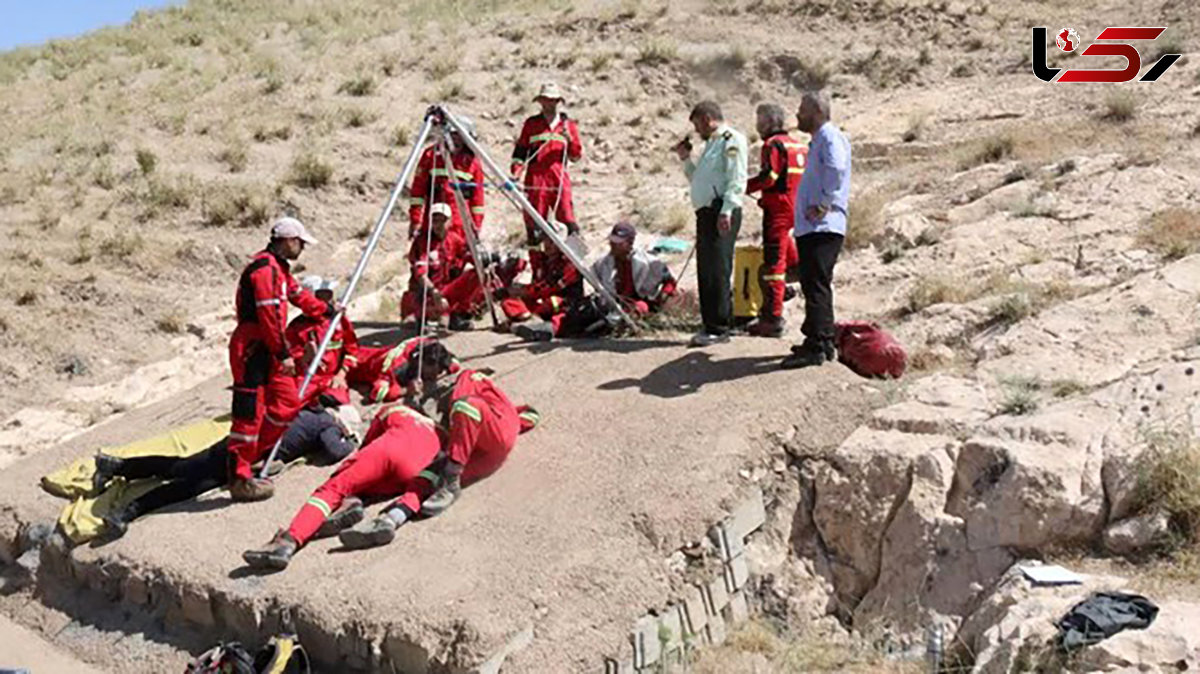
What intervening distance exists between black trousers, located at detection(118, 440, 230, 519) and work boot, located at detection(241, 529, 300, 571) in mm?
1134

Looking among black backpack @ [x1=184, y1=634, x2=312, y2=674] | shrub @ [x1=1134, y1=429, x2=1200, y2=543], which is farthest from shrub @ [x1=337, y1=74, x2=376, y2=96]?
shrub @ [x1=1134, y1=429, x2=1200, y2=543]

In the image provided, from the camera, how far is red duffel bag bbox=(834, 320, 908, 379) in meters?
7.95

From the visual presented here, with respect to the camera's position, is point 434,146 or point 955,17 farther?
point 955,17

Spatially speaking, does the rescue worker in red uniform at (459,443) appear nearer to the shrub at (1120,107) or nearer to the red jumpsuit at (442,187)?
the red jumpsuit at (442,187)

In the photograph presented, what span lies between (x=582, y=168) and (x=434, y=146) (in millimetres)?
7340

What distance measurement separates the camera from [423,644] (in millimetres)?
5738

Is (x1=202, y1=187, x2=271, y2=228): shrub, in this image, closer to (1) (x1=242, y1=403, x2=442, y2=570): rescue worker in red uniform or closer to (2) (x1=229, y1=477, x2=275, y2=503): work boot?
(2) (x1=229, y1=477, x2=275, y2=503): work boot

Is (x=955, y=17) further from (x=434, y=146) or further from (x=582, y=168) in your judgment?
(x=434, y=146)

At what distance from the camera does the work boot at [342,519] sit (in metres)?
→ 6.72

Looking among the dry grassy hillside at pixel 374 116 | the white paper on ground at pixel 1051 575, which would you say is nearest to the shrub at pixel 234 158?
the dry grassy hillside at pixel 374 116

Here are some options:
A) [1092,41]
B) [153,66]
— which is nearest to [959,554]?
[1092,41]

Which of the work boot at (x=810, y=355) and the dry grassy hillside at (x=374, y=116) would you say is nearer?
the work boot at (x=810, y=355)

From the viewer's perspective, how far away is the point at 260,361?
24.1 ft

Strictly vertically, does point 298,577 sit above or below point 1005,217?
below
